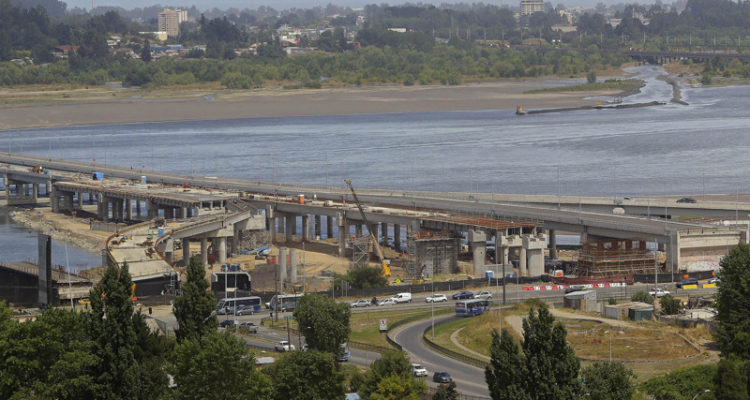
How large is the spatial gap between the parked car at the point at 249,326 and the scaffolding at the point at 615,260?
19599mm

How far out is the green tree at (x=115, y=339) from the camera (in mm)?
30859

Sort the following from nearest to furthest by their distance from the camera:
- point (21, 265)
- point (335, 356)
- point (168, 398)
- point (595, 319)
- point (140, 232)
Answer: point (168, 398) < point (335, 356) < point (595, 319) < point (21, 265) < point (140, 232)

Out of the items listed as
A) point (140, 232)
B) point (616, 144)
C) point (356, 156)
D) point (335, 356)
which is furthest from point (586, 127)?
point (335, 356)

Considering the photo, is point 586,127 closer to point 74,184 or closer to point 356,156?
point 356,156

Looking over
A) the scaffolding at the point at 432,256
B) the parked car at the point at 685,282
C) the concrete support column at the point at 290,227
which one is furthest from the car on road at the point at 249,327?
the concrete support column at the point at 290,227

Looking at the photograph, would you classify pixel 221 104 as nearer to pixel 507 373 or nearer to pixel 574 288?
pixel 574 288

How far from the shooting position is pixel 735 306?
3797 cm

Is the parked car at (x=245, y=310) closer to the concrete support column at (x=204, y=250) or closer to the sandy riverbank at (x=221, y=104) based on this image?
the concrete support column at (x=204, y=250)

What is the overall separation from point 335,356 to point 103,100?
156 m

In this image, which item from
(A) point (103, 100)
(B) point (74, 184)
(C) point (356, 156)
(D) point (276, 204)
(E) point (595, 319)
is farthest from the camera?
(A) point (103, 100)

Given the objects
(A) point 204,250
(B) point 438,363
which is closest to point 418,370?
(B) point 438,363

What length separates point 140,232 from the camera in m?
67.1

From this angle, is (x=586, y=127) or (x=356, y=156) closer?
(x=356, y=156)

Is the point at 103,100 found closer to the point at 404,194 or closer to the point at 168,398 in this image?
the point at 404,194
